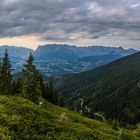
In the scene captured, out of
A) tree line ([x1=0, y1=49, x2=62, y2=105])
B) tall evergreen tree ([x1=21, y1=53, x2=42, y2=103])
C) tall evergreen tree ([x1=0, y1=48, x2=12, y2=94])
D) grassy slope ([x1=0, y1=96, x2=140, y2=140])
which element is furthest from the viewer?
tall evergreen tree ([x1=0, y1=48, x2=12, y2=94])

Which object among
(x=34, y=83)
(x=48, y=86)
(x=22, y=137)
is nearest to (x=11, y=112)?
(x=22, y=137)

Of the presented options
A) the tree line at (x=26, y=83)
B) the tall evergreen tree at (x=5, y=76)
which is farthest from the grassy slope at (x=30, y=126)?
the tall evergreen tree at (x=5, y=76)

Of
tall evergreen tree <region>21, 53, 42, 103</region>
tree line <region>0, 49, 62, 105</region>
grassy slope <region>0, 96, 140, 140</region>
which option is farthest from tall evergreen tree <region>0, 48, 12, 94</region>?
grassy slope <region>0, 96, 140, 140</region>

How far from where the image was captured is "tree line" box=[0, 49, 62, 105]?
92.0m

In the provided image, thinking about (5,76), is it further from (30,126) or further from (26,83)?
(30,126)

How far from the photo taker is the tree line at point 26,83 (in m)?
92.0

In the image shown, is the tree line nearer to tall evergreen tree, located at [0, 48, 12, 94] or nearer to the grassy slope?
tall evergreen tree, located at [0, 48, 12, 94]

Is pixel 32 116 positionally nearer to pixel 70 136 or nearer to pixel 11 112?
pixel 11 112

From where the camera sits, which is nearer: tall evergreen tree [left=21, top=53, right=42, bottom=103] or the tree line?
tall evergreen tree [left=21, top=53, right=42, bottom=103]

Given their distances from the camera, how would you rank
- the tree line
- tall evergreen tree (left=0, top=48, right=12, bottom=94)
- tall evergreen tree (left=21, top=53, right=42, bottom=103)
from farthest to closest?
tall evergreen tree (left=0, top=48, right=12, bottom=94) → the tree line → tall evergreen tree (left=21, top=53, right=42, bottom=103)

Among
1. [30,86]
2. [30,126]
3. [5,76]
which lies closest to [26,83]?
[30,86]

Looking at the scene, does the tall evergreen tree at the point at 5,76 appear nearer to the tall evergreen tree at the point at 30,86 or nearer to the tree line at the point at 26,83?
the tree line at the point at 26,83

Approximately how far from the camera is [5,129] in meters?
34.8

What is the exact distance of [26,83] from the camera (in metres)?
91.7
